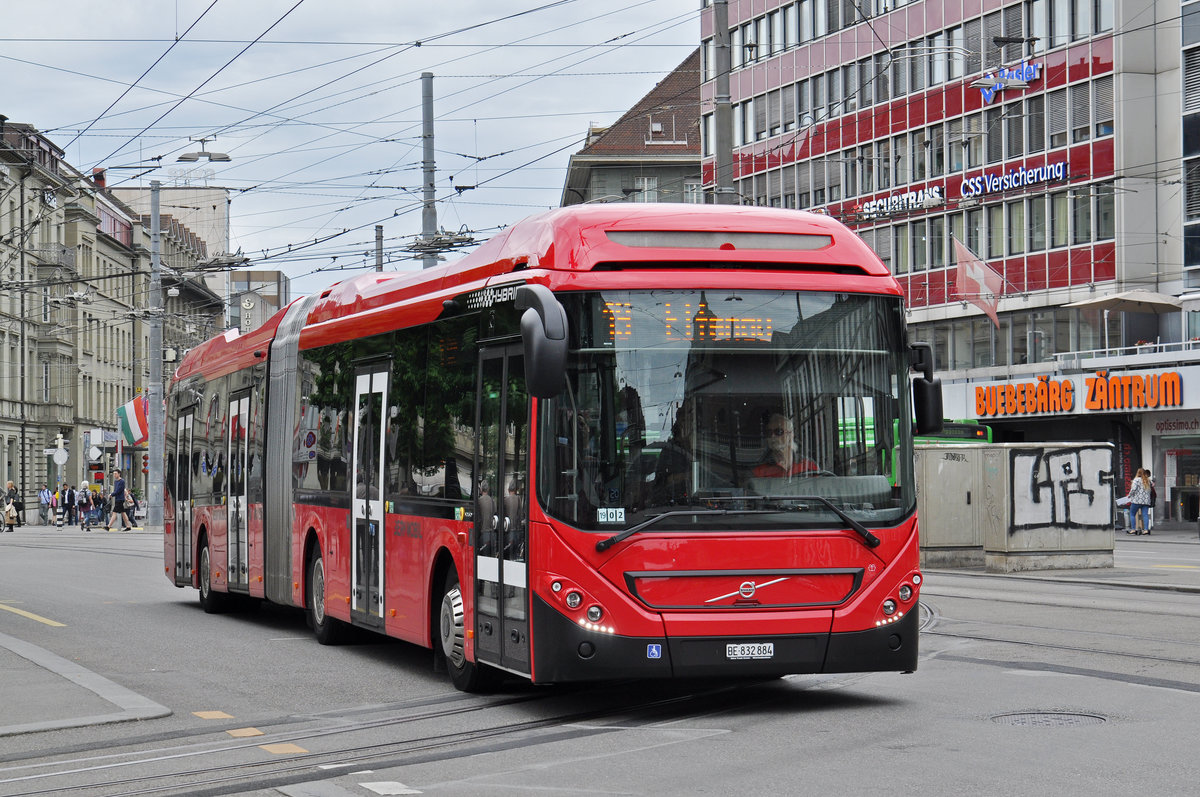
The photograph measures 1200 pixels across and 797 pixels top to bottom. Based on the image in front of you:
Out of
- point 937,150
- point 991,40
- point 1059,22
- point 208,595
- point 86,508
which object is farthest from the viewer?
point 86,508

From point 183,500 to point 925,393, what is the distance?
12604 mm

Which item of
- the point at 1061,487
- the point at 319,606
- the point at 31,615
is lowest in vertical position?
the point at 31,615

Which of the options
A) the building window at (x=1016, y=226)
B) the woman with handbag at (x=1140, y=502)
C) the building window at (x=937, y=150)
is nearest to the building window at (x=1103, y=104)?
the building window at (x=1016, y=226)

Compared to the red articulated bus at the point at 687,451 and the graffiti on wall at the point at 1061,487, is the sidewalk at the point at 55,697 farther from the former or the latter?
the graffiti on wall at the point at 1061,487

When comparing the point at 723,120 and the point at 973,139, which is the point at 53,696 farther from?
the point at 973,139

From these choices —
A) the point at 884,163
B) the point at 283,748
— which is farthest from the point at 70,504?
the point at 283,748

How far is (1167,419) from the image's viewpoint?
4466cm

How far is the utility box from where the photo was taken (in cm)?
2456

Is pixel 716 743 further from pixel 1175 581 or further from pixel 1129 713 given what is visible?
pixel 1175 581

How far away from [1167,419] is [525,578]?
37505mm

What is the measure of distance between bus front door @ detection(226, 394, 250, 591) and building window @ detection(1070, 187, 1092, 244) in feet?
107

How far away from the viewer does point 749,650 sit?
988 cm

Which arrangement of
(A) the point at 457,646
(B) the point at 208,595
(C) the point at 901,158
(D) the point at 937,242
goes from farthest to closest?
1. (C) the point at 901,158
2. (D) the point at 937,242
3. (B) the point at 208,595
4. (A) the point at 457,646

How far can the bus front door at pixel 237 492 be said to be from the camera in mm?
17875
